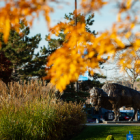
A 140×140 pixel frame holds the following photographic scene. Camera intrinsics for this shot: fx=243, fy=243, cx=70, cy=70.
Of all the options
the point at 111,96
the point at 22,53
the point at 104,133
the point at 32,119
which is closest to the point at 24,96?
the point at 32,119

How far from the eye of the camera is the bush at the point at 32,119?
7777mm

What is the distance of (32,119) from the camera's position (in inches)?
319

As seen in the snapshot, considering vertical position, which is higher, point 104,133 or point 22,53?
point 22,53

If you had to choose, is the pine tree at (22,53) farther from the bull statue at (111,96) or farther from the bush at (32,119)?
the bush at (32,119)

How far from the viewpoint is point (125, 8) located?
326cm

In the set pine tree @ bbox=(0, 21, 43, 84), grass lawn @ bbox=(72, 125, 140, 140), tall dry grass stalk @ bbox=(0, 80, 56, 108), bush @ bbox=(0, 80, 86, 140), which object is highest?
Result: pine tree @ bbox=(0, 21, 43, 84)

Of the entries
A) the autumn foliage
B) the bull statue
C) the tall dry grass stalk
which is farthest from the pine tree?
the autumn foliage

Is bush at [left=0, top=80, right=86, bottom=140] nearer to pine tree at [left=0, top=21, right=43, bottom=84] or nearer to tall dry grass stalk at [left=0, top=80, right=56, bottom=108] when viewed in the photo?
tall dry grass stalk at [left=0, top=80, right=56, bottom=108]

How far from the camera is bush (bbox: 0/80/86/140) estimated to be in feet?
25.5

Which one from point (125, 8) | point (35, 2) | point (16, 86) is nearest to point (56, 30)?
point (35, 2)

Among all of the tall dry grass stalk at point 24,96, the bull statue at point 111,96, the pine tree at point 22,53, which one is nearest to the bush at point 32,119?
the tall dry grass stalk at point 24,96

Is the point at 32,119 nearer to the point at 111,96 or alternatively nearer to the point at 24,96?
the point at 24,96

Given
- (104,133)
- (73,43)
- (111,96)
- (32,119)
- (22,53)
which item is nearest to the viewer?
(73,43)

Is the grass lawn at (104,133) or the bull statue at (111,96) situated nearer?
the grass lawn at (104,133)
